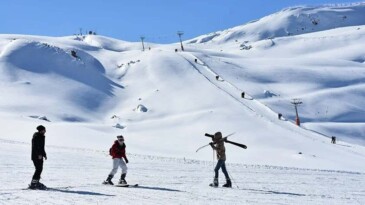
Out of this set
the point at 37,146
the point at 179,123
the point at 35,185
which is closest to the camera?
the point at 35,185

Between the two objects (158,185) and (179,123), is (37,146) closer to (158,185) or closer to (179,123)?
(158,185)

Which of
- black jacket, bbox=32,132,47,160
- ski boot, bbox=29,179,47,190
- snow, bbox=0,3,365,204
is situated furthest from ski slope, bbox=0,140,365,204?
black jacket, bbox=32,132,47,160

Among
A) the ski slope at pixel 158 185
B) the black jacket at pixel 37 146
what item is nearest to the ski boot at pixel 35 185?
the ski slope at pixel 158 185

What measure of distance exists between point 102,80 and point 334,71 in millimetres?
37537

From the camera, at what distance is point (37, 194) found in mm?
14094

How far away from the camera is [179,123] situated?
54906mm

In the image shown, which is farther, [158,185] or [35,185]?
[158,185]

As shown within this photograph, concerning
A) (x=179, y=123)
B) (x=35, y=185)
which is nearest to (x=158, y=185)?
(x=35, y=185)

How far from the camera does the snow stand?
58.3ft

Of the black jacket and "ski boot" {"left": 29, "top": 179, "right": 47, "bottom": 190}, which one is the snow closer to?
→ "ski boot" {"left": 29, "top": 179, "right": 47, "bottom": 190}

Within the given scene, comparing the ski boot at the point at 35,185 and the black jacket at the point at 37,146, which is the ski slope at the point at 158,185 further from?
the black jacket at the point at 37,146

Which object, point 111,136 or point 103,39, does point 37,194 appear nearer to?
point 111,136

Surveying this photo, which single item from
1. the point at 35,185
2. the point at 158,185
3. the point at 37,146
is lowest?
the point at 35,185

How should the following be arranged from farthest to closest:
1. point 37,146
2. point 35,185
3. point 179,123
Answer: point 179,123
point 37,146
point 35,185
